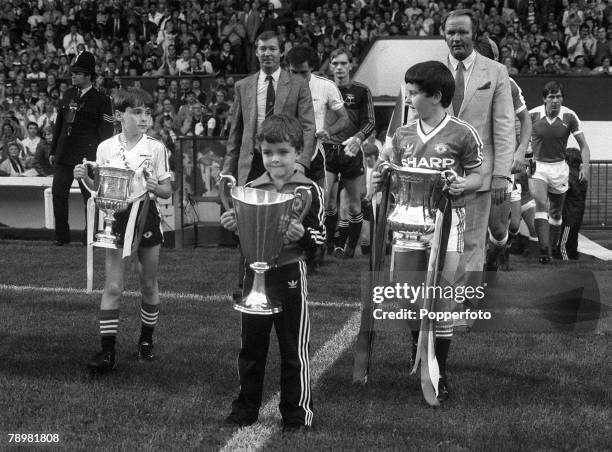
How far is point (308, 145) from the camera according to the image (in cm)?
819

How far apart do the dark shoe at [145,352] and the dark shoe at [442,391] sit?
6.39 ft

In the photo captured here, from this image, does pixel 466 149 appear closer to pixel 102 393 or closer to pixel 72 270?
pixel 102 393

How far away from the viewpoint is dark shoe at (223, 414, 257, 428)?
190 inches

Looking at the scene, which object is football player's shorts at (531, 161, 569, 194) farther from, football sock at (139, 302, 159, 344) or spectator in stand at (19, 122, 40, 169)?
spectator in stand at (19, 122, 40, 169)

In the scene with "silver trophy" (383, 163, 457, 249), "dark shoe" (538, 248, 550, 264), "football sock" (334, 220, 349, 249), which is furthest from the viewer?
"football sock" (334, 220, 349, 249)

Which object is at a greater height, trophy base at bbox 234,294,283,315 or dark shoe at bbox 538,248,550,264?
trophy base at bbox 234,294,283,315

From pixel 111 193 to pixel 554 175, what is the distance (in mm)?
7038

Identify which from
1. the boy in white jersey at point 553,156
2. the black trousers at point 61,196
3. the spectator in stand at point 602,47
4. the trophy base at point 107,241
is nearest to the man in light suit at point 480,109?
the trophy base at point 107,241

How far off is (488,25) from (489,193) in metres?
16.6

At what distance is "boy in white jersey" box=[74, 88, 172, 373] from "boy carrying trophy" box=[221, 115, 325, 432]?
4.43ft

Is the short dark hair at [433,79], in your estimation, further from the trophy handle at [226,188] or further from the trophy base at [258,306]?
the trophy base at [258,306]

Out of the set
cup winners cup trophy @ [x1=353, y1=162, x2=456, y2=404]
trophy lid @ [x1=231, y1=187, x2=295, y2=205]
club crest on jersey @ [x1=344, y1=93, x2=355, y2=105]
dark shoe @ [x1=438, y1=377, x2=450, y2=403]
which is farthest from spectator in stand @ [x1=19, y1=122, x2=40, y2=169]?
trophy lid @ [x1=231, y1=187, x2=295, y2=205]

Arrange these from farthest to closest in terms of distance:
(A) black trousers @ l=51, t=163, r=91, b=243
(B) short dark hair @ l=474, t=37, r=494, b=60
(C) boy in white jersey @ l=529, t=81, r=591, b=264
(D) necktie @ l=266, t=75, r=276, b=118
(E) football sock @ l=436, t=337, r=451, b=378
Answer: (A) black trousers @ l=51, t=163, r=91, b=243 < (C) boy in white jersey @ l=529, t=81, r=591, b=264 < (D) necktie @ l=266, t=75, r=276, b=118 < (B) short dark hair @ l=474, t=37, r=494, b=60 < (E) football sock @ l=436, t=337, r=451, b=378

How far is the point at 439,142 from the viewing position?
17.5 feet
